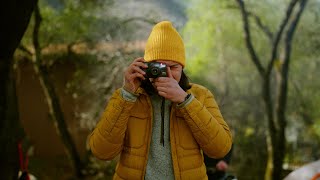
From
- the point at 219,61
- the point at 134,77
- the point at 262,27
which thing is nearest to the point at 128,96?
the point at 134,77

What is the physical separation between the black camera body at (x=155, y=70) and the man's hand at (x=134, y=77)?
0.02 metres

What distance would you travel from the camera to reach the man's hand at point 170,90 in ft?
5.39

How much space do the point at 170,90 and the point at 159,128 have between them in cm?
17

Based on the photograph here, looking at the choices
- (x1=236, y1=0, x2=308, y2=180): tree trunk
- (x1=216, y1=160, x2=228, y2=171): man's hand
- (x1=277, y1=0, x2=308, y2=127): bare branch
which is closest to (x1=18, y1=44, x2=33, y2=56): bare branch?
(x1=236, y1=0, x2=308, y2=180): tree trunk

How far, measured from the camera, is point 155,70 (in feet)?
5.55

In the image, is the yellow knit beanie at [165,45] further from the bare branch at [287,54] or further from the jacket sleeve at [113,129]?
the bare branch at [287,54]

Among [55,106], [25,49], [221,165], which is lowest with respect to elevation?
[55,106]

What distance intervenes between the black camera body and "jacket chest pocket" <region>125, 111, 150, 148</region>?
16 cm

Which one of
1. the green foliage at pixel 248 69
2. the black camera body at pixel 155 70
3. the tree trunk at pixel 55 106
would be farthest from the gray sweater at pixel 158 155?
the tree trunk at pixel 55 106

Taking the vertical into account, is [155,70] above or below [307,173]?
above

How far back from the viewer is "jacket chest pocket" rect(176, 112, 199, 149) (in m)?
1.69

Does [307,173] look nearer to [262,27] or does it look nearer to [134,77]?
[134,77]

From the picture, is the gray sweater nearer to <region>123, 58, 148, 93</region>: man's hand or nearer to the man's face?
<region>123, 58, 148, 93</region>: man's hand

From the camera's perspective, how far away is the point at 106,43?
897 cm
